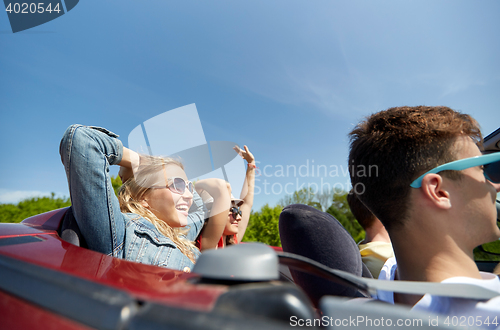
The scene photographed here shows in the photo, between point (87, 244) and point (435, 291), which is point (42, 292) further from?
point (435, 291)

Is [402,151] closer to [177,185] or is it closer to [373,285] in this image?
[373,285]

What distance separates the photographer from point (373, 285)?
0.73m

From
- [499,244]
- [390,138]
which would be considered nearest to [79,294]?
[390,138]

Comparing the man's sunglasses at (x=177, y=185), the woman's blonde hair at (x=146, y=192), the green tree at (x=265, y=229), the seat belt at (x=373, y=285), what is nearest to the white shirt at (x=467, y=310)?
the seat belt at (x=373, y=285)

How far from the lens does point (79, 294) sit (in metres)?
0.52

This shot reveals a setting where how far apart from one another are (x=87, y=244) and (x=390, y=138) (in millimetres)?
1769

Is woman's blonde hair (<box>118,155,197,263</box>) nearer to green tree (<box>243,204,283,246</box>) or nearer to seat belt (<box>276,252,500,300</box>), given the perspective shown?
seat belt (<box>276,252,500,300</box>)

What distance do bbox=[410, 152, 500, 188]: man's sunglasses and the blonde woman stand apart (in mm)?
1500

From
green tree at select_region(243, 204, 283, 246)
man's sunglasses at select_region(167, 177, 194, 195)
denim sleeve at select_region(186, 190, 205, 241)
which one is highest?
man's sunglasses at select_region(167, 177, 194, 195)

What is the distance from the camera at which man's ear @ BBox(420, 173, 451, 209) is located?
1.21 metres

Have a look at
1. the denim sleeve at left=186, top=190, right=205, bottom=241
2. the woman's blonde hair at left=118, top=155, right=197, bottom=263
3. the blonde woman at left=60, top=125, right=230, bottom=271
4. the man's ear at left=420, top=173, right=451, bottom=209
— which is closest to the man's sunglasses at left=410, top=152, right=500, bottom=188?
the man's ear at left=420, top=173, right=451, bottom=209

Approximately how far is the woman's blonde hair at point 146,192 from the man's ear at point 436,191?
1.72m

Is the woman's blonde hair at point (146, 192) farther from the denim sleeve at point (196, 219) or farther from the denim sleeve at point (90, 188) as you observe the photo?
the denim sleeve at point (90, 188)

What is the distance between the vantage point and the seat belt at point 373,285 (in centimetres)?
73
